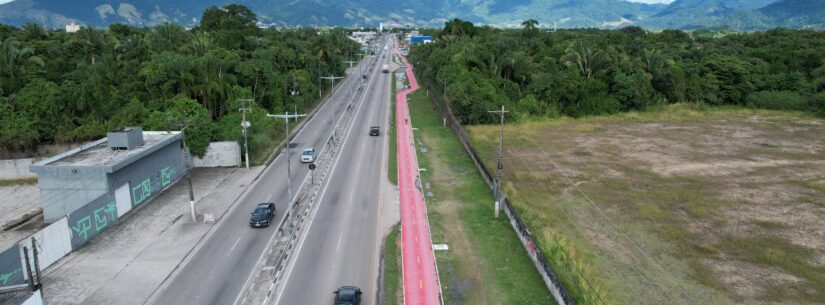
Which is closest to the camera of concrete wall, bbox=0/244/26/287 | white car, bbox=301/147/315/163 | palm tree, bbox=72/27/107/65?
concrete wall, bbox=0/244/26/287

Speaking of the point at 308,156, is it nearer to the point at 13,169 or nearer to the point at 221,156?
the point at 221,156

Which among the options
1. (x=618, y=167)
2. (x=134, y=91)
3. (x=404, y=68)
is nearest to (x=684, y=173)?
(x=618, y=167)

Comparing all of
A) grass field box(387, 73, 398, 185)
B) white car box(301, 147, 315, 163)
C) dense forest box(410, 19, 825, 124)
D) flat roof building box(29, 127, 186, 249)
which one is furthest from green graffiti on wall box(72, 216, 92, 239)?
dense forest box(410, 19, 825, 124)

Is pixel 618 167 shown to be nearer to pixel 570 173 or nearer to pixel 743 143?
pixel 570 173

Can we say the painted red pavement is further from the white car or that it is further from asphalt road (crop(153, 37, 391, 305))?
the white car

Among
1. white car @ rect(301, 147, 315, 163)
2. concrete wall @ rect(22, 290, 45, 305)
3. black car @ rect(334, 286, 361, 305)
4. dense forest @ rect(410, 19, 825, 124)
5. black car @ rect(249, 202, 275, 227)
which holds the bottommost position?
black car @ rect(334, 286, 361, 305)

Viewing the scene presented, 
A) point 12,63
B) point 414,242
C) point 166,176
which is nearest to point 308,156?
point 166,176
